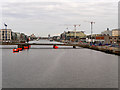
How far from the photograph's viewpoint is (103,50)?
9775 cm

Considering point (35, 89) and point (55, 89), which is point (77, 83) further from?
point (35, 89)

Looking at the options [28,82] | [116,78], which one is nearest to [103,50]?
[116,78]

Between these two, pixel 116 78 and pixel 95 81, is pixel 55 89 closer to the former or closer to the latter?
pixel 95 81

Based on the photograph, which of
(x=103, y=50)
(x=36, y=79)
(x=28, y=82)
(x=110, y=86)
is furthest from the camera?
(x=103, y=50)

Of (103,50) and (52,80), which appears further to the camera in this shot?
(103,50)

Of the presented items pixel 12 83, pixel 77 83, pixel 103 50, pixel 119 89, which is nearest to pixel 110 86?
pixel 119 89

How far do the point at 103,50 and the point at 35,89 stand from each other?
2918 inches

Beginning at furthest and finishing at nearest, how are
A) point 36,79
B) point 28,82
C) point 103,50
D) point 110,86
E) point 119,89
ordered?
point 103,50
point 36,79
point 28,82
point 110,86
point 119,89

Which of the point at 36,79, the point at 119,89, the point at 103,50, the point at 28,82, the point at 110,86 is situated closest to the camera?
the point at 119,89

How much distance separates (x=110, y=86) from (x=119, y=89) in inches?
80.3

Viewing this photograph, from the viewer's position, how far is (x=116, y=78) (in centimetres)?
3528

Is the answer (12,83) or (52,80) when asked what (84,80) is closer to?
(52,80)

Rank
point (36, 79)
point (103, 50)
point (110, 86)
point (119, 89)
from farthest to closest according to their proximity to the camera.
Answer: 1. point (103, 50)
2. point (36, 79)
3. point (110, 86)
4. point (119, 89)

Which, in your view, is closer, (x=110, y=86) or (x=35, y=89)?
(x=35, y=89)
